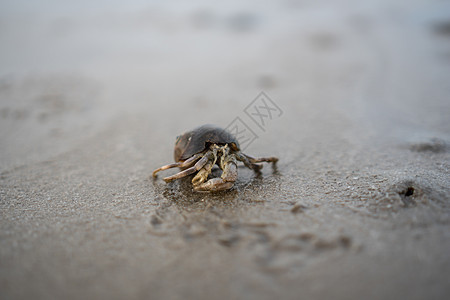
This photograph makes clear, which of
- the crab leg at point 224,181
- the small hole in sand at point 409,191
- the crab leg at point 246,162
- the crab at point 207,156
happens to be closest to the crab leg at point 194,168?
the crab at point 207,156

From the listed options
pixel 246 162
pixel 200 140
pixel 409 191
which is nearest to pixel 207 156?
pixel 200 140

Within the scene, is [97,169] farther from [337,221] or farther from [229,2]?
[229,2]

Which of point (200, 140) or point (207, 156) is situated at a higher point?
point (200, 140)

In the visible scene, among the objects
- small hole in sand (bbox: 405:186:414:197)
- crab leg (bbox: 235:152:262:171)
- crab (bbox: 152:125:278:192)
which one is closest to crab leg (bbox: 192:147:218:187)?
crab (bbox: 152:125:278:192)

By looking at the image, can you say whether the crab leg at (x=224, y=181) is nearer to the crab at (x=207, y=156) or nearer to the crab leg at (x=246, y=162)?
the crab at (x=207, y=156)

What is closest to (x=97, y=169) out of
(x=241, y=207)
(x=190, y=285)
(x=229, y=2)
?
(x=241, y=207)

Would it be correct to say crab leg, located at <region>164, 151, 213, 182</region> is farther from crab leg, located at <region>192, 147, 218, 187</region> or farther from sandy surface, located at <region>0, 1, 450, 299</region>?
sandy surface, located at <region>0, 1, 450, 299</region>

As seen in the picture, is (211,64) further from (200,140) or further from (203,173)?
(203,173)
